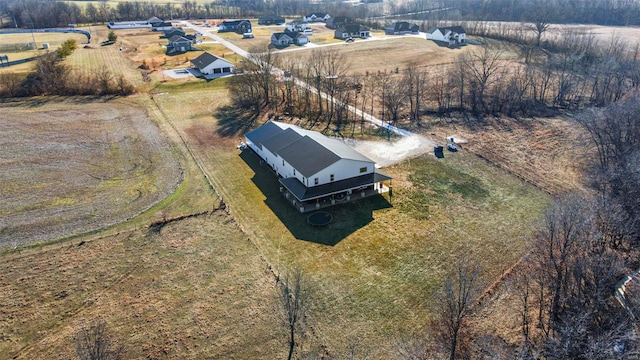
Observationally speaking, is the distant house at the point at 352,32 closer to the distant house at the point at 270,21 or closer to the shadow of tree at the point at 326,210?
the distant house at the point at 270,21

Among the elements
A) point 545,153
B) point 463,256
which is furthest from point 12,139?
point 545,153

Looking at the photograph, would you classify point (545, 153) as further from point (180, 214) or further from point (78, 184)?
point (78, 184)

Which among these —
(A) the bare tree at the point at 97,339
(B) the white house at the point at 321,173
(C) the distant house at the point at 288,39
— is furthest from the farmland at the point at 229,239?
(C) the distant house at the point at 288,39

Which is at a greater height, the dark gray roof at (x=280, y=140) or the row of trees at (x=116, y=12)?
the row of trees at (x=116, y=12)

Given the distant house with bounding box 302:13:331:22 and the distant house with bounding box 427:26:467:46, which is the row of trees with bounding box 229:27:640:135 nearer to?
the distant house with bounding box 427:26:467:46

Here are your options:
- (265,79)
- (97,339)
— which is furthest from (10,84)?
(97,339)

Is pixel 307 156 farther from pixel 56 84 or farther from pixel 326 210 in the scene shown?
pixel 56 84
